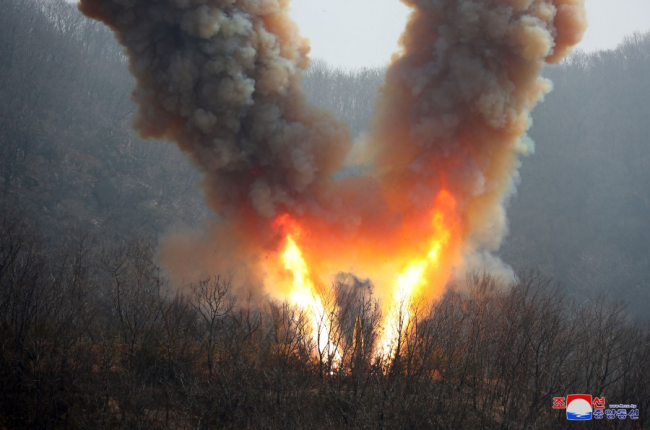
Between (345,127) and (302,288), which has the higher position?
(345,127)

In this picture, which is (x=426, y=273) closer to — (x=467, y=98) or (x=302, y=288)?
(x=302, y=288)

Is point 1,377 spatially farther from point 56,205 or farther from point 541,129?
point 541,129

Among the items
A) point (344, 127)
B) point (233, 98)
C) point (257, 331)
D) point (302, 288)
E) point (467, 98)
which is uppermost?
point (467, 98)

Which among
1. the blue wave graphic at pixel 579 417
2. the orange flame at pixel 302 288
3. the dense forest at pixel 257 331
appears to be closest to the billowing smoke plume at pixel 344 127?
the orange flame at pixel 302 288

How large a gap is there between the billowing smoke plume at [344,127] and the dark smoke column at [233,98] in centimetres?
6

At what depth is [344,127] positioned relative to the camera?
87.6 ft

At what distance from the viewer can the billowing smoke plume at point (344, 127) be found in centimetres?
2467

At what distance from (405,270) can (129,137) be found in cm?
6137

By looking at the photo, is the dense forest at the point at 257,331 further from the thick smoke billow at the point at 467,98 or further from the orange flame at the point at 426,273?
the thick smoke billow at the point at 467,98

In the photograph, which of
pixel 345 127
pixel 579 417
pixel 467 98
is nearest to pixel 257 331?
pixel 345 127

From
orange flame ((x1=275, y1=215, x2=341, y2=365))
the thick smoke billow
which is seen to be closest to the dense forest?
orange flame ((x1=275, y1=215, x2=341, y2=365))

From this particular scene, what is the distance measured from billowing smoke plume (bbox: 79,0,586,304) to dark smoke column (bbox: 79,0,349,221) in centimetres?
6

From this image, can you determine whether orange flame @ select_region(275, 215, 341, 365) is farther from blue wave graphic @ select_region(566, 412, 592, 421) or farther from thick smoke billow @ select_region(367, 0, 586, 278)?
blue wave graphic @ select_region(566, 412, 592, 421)

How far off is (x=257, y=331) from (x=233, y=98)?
13975 mm
